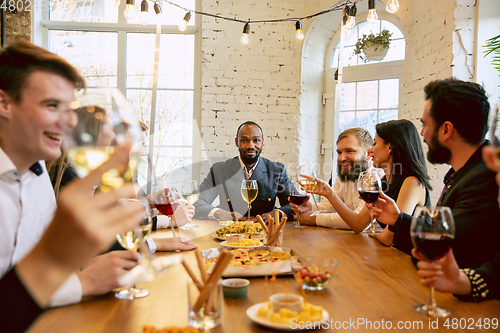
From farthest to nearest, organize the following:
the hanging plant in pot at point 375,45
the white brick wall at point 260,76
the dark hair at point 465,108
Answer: the white brick wall at point 260,76 < the hanging plant in pot at point 375,45 < the dark hair at point 465,108

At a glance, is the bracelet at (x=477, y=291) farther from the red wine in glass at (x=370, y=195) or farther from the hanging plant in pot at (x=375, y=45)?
the hanging plant in pot at (x=375, y=45)

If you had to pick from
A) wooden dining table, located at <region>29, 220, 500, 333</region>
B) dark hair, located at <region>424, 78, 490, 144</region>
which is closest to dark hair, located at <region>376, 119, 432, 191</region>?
dark hair, located at <region>424, 78, 490, 144</region>

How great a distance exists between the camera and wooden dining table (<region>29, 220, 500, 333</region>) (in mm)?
737

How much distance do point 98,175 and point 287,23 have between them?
4182 millimetres

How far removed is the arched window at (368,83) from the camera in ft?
13.2

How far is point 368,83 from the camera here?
168 inches

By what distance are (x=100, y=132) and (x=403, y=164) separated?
192 cm

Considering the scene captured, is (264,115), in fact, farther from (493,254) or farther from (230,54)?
(493,254)

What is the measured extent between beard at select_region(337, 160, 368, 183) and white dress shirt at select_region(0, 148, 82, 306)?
2016 millimetres

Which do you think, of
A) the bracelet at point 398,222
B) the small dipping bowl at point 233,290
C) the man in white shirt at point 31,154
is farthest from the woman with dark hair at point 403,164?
the man in white shirt at point 31,154

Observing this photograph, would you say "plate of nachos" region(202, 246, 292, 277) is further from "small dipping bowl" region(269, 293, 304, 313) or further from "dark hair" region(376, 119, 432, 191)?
"dark hair" region(376, 119, 432, 191)

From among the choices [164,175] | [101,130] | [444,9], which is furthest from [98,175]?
[164,175]

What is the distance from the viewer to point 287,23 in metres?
4.22

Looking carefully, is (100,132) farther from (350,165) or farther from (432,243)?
(350,165)
